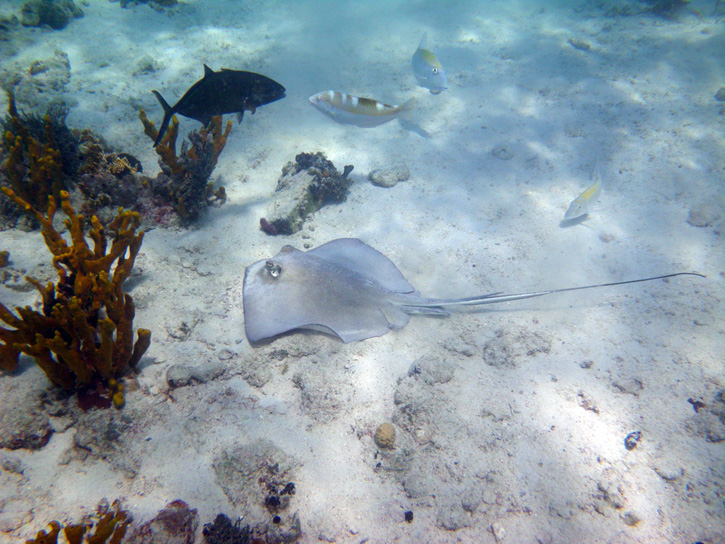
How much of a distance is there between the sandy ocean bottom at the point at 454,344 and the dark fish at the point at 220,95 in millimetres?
1727

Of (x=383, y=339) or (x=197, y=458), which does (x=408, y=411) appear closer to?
(x=383, y=339)

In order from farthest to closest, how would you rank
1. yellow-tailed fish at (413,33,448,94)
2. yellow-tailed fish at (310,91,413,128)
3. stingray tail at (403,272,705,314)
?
→ yellow-tailed fish at (413,33,448,94) → yellow-tailed fish at (310,91,413,128) → stingray tail at (403,272,705,314)

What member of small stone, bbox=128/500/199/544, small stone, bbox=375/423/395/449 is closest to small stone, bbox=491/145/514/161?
small stone, bbox=375/423/395/449

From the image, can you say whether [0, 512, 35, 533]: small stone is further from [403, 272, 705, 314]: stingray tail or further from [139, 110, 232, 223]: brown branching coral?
[139, 110, 232, 223]: brown branching coral

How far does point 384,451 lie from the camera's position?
10.3 feet

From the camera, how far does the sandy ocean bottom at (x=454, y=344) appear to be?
2.75 meters

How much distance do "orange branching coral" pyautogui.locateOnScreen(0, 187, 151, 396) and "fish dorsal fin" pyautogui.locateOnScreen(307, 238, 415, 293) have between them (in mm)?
2538

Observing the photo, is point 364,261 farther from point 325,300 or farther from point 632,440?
point 632,440

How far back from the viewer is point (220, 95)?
4879mm

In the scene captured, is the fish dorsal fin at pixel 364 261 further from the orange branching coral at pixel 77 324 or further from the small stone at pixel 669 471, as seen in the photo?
the small stone at pixel 669 471

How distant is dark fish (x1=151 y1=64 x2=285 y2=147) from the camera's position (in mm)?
4758

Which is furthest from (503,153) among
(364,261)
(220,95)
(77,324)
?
(77,324)

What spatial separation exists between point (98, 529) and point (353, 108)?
629 centimetres

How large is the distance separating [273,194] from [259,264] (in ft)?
7.81
